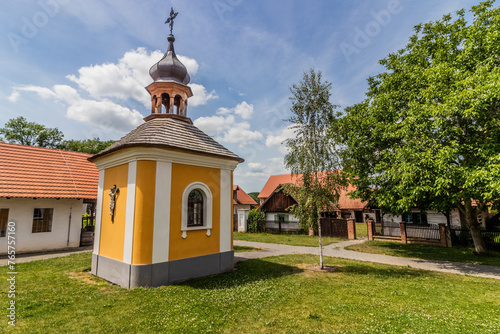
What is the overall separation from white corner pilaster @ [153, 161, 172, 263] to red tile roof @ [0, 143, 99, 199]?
10.2m

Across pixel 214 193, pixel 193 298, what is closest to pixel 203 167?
pixel 214 193

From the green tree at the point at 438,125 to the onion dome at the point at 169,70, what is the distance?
7.11 meters

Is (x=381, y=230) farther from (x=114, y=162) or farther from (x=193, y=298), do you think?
(x=114, y=162)

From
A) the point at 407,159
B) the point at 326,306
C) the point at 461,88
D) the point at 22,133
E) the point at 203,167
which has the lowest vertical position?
the point at 326,306

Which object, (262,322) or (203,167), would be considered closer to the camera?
(262,322)

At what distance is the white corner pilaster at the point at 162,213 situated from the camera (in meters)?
7.46

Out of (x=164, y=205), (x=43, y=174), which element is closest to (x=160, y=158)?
(x=164, y=205)

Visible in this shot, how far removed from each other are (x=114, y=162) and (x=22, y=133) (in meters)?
37.3

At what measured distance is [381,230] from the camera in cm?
2030

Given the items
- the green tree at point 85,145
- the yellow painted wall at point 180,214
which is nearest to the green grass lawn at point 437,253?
the yellow painted wall at point 180,214

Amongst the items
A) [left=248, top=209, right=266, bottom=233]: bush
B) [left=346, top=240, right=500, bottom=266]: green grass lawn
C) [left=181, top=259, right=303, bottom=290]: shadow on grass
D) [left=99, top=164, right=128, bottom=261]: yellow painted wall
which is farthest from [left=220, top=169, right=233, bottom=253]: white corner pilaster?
[left=248, top=209, right=266, bottom=233]: bush

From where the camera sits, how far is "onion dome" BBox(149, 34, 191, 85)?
34.0 ft

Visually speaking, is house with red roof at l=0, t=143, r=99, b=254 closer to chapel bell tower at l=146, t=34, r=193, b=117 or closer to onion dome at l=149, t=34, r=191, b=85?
chapel bell tower at l=146, t=34, r=193, b=117

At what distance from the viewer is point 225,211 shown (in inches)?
370
